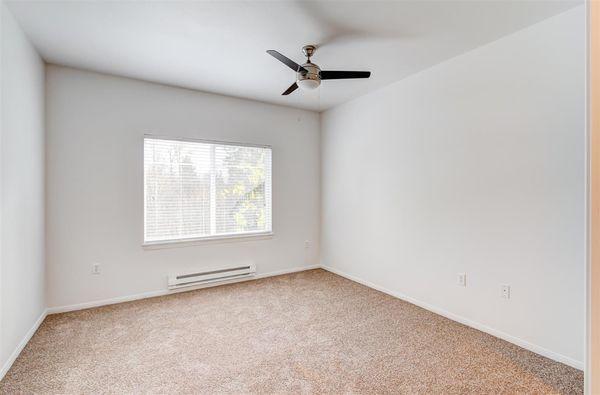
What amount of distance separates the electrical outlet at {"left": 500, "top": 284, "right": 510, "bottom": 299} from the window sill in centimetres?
289

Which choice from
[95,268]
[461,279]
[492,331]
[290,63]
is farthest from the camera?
[95,268]

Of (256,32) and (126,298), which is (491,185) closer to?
(256,32)

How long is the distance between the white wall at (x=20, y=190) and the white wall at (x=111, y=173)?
0.53ft

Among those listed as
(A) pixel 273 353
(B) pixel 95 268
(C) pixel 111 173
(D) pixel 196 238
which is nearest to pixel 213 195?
(D) pixel 196 238

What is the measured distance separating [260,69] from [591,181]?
2.88 metres

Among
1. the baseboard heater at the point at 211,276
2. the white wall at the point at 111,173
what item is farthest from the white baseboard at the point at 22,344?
the baseboard heater at the point at 211,276

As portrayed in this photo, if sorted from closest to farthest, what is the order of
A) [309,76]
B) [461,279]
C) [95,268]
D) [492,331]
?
[309,76] → [492,331] → [461,279] → [95,268]

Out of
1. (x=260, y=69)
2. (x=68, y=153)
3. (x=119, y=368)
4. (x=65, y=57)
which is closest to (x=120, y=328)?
(x=119, y=368)

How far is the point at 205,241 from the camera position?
389 cm

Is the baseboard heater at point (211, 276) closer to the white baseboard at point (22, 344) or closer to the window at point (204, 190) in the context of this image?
the window at point (204, 190)

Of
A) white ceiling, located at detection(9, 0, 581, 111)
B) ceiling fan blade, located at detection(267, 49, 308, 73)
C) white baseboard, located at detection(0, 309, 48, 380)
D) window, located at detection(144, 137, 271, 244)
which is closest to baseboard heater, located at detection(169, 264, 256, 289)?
window, located at detection(144, 137, 271, 244)

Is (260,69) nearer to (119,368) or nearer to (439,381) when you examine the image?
(119,368)

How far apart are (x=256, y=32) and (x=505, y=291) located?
307 centimetres

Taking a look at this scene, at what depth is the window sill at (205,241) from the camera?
3.57 metres
